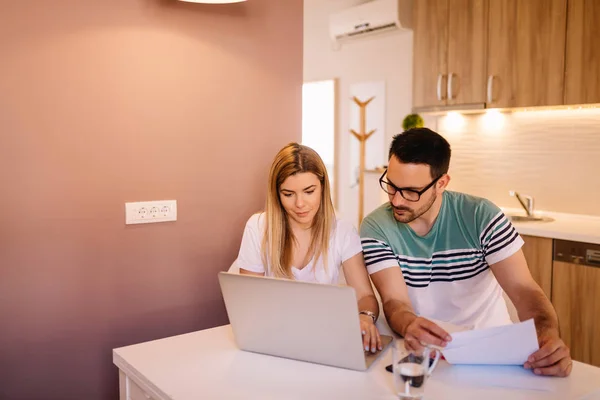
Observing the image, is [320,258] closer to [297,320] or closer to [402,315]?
[402,315]

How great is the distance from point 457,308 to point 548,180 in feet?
6.65

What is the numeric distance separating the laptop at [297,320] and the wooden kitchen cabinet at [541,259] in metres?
1.94

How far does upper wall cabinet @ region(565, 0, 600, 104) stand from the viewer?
9.87 feet

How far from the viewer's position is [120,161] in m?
2.16

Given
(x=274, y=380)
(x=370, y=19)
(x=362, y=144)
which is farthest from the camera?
(x=362, y=144)

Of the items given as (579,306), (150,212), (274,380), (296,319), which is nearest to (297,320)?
(296,319)

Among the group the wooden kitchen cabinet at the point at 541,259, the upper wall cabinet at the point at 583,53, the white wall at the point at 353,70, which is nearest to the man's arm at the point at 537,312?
the wooden kitchen cabinet at the point at 541,259

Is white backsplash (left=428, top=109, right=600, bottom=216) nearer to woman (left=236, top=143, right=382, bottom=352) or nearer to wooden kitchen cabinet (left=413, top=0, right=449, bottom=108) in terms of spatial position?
wooden kitchen cabinet (left=413, top=0, right=449, bottom=108)

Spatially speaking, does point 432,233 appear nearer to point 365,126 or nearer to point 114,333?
point 114,333

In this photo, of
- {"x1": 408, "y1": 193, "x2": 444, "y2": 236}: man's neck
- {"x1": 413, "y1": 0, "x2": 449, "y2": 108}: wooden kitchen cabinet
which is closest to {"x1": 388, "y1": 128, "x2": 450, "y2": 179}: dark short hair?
{"x1": 408, "y1": 193, "x2": 444, "y2": 236}: man's neck

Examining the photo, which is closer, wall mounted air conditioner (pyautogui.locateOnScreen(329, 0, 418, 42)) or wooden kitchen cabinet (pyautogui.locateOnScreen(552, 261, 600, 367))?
wooden kitchen cabinet (pyautogui.locateOnScreen(552, 261, 600, 367))

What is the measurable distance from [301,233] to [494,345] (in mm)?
897

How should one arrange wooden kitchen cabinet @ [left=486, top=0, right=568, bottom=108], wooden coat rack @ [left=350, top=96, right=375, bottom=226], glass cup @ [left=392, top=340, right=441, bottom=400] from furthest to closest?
wooden coat rack @ [left=350, top=96, right=375, bottom=226], wooden kitchen cabinet @ [left=486, top=0, right=568, bottom=108], glass cup @ [left=392, top=340, right=441, bottom=400]

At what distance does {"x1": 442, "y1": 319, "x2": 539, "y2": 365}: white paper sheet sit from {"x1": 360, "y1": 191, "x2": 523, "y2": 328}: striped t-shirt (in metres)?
0.50
